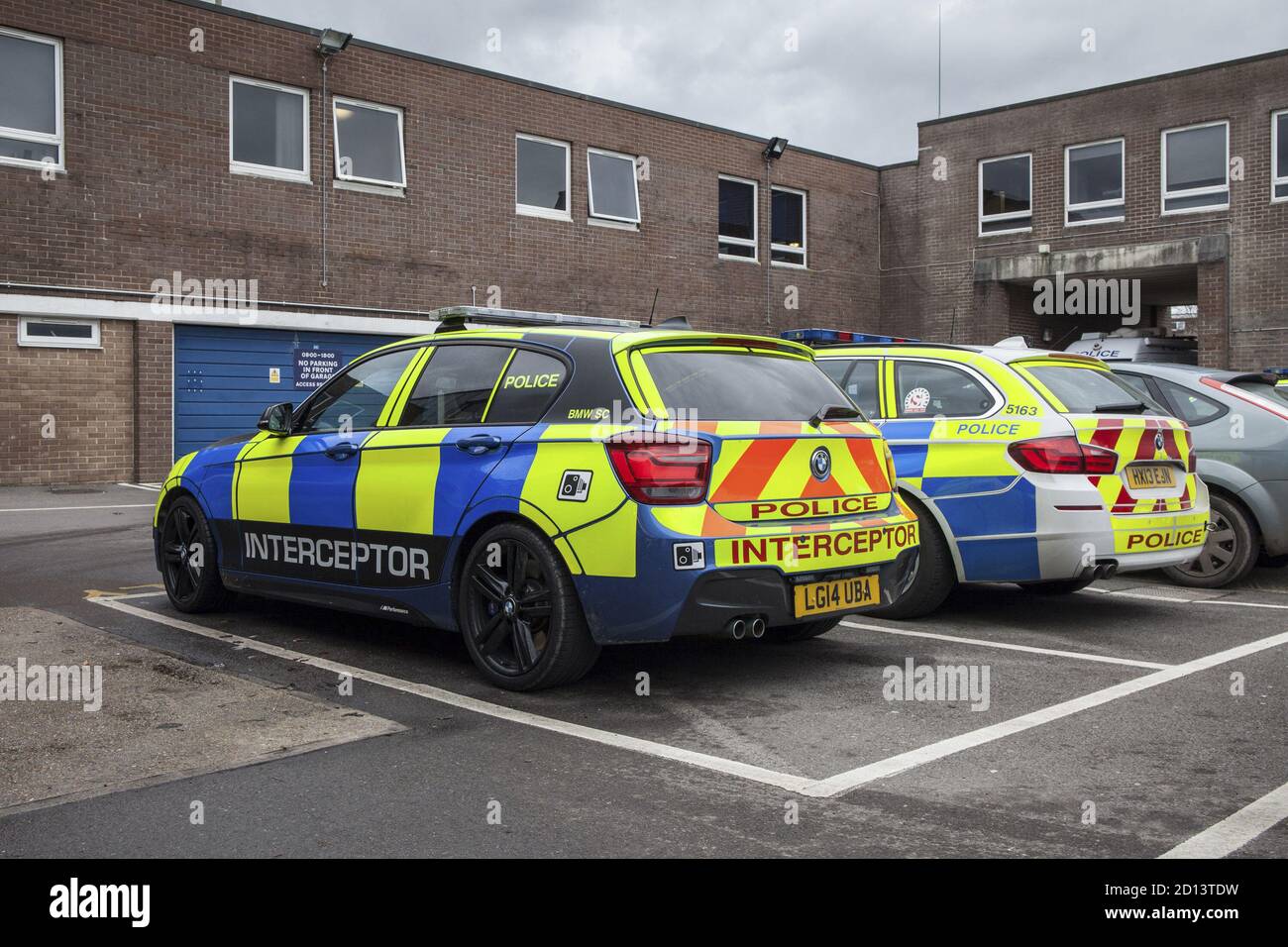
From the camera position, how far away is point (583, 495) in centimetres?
523

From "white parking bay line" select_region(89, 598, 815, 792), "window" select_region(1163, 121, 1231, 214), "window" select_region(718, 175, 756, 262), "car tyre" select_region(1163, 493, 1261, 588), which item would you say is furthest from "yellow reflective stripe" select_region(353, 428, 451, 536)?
"window" select_region(1163, 121, 1231, 214)

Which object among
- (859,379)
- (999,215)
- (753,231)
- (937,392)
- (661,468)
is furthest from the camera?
(999,215)

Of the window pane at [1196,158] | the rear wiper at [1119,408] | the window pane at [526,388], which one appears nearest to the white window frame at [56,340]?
the window pane at [526,388]

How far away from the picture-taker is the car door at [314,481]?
636 cm

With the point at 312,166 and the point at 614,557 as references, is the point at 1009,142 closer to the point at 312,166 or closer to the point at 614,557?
the point at 312,166

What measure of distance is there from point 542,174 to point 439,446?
16011 mm

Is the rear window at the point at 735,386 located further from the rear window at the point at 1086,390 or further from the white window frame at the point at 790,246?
the white window frame at the point at 790,246

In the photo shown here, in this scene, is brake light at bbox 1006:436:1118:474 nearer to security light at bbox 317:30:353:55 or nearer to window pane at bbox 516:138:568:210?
security light at bbox 317:30:353:55

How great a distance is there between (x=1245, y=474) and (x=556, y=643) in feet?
18.4

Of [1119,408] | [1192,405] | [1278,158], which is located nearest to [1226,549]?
[1192,405]

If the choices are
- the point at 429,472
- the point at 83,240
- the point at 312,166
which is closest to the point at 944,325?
the point at 312,166

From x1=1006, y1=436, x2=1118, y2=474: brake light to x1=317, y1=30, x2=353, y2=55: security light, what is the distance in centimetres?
1427

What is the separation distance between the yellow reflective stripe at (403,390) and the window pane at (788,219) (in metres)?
19.3

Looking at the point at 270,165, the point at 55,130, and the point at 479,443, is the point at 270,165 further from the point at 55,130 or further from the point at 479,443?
the point at 479,443
